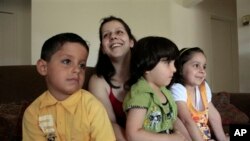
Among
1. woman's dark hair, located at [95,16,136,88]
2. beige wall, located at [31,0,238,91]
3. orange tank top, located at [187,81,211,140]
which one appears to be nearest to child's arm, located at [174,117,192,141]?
orange tank top, located at [187,81,211,140]

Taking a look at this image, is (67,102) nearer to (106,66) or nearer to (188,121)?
(106,66)

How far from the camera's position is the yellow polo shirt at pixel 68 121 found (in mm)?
1059

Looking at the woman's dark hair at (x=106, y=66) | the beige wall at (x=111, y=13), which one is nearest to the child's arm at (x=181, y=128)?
the woman's dark hair at (x=106, y=66)

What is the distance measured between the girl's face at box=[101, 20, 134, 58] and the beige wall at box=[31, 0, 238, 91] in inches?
104

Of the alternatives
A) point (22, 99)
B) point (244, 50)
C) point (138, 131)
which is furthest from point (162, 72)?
point (244, 50)

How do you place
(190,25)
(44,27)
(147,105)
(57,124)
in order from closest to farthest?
(57,124), (147,105), (44,27), (190,25)

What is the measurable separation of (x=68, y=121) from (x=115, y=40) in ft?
1.53

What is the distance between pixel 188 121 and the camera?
140 cm

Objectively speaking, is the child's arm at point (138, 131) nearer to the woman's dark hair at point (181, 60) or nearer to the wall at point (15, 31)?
the woman's dark hair at point (181, 60)

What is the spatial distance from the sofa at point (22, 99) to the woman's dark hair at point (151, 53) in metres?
0.54

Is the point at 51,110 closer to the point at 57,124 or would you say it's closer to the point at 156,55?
the point at 57,124

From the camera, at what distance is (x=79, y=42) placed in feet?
3.74

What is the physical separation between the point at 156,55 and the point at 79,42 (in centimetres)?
33

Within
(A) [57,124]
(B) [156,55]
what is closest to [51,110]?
(A) [57,124]
